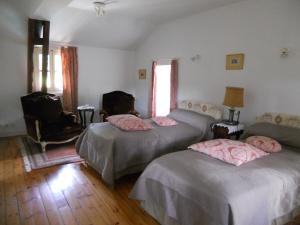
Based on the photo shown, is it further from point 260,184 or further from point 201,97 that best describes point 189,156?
point 201,97

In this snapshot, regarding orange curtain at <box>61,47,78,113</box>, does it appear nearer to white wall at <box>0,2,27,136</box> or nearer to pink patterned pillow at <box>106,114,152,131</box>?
white wall at <box>0,2,27,136</box>

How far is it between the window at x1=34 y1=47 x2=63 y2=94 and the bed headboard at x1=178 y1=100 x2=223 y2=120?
111 inches

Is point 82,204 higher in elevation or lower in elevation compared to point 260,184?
lower

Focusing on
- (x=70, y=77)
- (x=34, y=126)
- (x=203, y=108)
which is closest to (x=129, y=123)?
(x=203, y=108)

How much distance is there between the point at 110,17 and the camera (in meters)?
4.58

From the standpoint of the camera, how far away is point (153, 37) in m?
5.43

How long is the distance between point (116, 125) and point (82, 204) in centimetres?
125

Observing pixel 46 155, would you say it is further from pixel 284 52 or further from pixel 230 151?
pixel 284 52

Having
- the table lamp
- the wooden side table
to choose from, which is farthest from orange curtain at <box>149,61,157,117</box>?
the table lamp

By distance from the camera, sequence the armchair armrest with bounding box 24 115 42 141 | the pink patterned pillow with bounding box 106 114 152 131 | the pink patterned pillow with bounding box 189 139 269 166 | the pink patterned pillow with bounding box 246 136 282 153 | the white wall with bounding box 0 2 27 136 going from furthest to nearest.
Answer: the white wall with bounding box 0 2 27 136 → the armchair armrest with bounding box 24 115 42 141 → the pink patterned pillow with bounding box 106 114 152 131 → the pink patterned pillow with bounding box 246 136 282 153 → the pink patterned pillow with bounding box 189 139 269 166

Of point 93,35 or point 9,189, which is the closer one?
point 9,189

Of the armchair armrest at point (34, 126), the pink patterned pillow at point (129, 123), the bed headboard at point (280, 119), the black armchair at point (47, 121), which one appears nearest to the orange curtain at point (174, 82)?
the pink patterned pillow at point (129, 123)

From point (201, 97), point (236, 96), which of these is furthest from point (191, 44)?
point (236, 96)

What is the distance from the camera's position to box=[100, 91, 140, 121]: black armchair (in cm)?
545
